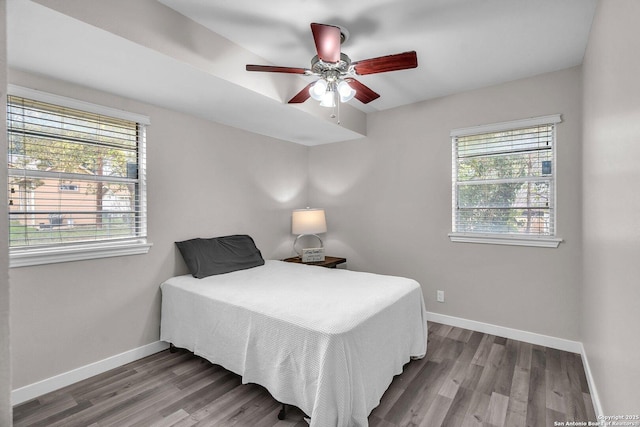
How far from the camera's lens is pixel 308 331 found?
1.72 metres

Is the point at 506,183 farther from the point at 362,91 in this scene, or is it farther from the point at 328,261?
the point at 328,261

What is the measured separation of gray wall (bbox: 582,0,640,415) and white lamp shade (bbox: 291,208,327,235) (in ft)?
8.59

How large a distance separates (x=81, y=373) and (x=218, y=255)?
133 cm

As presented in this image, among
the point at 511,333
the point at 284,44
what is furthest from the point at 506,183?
the point at 284,44

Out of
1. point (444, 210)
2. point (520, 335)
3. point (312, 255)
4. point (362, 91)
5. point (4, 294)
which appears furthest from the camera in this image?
point (312, 255)

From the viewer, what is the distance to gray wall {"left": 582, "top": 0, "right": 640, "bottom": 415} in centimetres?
116

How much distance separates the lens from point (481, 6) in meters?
1.87

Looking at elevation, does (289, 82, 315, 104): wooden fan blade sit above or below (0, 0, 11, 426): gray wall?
above

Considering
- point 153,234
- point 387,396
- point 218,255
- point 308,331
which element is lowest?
point 387,396

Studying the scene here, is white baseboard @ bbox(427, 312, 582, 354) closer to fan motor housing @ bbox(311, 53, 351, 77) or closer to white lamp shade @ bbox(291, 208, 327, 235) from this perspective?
white lamp shade @ bbox(291, 208, 327, 235)

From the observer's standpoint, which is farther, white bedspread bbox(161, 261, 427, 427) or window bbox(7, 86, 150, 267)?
window bbox(7, 86, 150, 267)

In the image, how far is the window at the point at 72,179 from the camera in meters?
2.04

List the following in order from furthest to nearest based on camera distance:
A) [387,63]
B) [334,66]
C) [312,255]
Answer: [312,255] → [334,66] → [387,63]

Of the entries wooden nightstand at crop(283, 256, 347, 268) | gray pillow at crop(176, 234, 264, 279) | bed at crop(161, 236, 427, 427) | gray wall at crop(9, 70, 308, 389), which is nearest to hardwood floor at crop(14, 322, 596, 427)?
bed at crop(161, 236, 427, 427)
